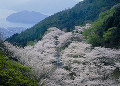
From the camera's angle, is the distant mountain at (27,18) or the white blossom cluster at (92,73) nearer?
the white blossom cluster at (92,73)

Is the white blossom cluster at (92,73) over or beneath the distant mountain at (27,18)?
beneath

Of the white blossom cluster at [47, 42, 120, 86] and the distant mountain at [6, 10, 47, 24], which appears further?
the distant mountain at [6, 10, 47, 24]

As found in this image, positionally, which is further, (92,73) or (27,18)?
(27,18)

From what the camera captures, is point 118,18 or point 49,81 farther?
point 118,18

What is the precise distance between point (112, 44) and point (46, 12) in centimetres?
19018

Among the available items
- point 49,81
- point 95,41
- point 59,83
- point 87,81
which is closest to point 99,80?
point 87,81

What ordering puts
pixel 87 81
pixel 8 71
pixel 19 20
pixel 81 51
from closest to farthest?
pixel 8 71
pixel 87 81
pixel 81 51
pixel 19 20

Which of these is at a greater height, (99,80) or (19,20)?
(19,20)

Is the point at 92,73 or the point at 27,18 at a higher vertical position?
the point at 27,18

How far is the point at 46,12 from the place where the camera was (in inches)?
7790

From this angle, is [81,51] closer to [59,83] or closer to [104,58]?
[104,58]


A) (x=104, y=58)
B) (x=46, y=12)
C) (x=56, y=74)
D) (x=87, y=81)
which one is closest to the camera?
(x=87, y=81)

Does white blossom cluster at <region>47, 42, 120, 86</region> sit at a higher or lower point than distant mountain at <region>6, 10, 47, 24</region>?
lower

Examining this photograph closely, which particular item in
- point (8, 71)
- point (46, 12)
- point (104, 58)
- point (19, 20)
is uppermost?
point (46, 12)
